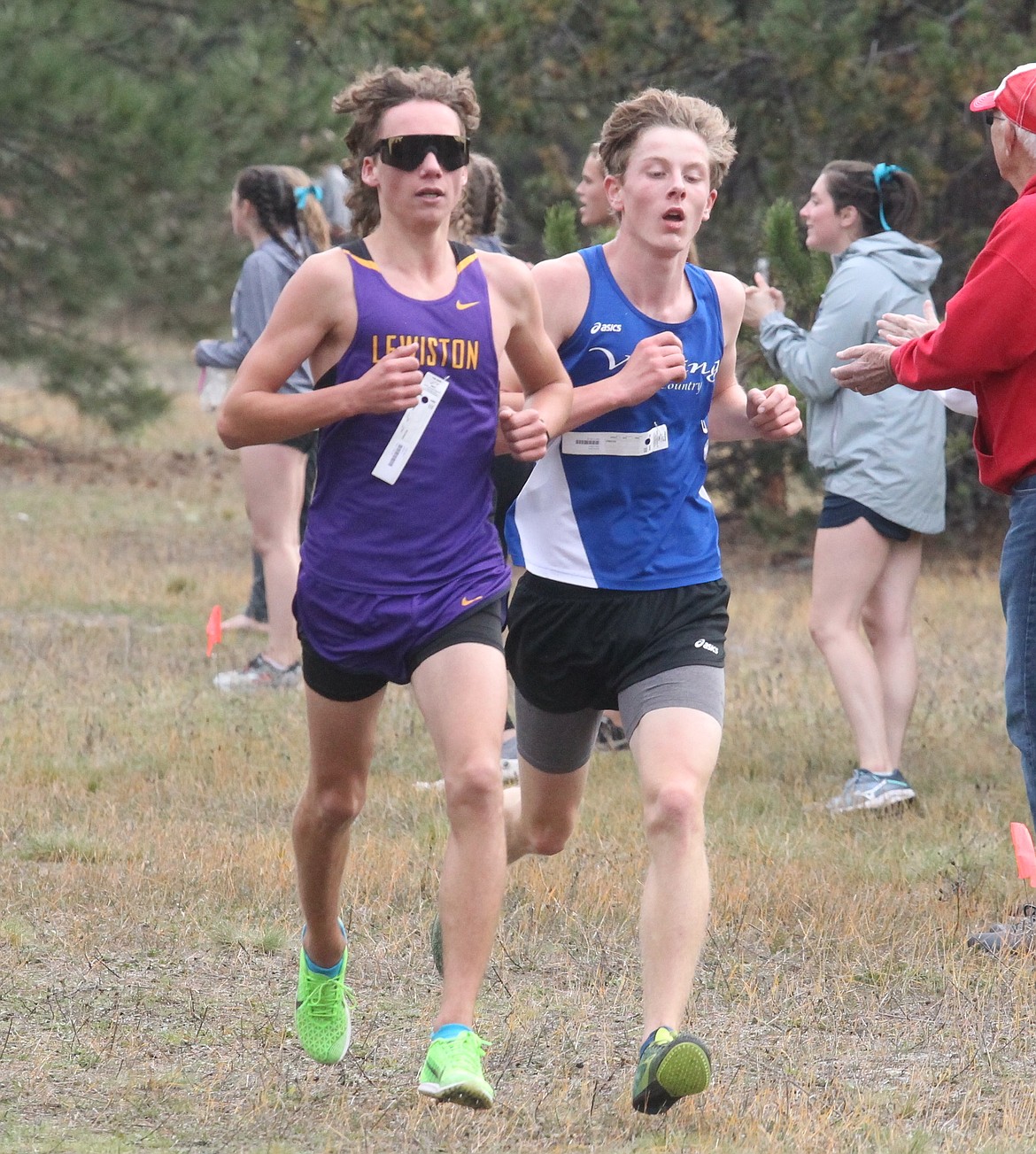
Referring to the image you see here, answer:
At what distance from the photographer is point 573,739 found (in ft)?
14.8

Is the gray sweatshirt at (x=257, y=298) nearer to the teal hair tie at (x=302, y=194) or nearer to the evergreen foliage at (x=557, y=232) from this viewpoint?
the teal hair tie at (x=302, y=194)

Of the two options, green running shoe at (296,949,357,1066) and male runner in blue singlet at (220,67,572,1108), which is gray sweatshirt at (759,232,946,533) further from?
green running shoe at (296,949,357,1066)

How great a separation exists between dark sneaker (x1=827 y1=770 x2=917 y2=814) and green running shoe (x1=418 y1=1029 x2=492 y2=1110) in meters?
3.30

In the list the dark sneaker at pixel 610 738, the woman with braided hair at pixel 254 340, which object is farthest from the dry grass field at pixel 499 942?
the woman with braided hair at pixel 254 340

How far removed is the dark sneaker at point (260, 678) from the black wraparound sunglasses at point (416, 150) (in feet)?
15.9

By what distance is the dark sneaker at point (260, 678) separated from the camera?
340 inches

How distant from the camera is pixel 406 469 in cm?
388

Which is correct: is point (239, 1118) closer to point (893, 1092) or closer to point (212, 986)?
point (212, 986)

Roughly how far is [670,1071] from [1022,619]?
1.59 m

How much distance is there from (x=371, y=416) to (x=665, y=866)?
1141mm

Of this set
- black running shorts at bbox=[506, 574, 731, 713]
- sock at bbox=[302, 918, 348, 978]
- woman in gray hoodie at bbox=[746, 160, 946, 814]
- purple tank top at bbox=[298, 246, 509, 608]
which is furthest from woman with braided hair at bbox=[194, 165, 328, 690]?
purple tank top at bbox=[298, 246, 509, 608]

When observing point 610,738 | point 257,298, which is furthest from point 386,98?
point 257,298

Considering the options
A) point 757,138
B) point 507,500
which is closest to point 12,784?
point 507,500

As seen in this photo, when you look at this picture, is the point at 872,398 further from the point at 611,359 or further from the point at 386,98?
the point at 386,98
